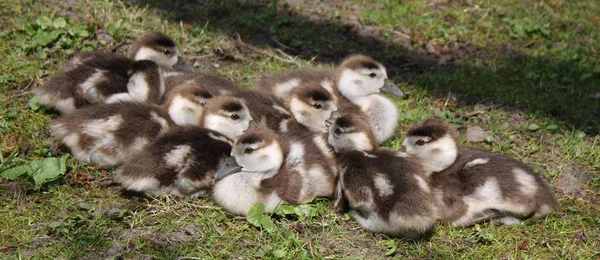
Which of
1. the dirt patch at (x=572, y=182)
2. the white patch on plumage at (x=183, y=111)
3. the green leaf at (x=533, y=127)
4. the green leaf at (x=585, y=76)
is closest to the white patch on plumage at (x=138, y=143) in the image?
the white patch on plumage at (x=183, y=111)

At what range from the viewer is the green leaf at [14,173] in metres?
3.38

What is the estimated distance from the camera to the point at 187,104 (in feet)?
12.6

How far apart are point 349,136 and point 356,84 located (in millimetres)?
853

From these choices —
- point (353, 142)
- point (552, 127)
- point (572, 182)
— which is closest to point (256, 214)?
point (353, 142)

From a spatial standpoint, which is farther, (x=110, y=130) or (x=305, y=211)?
(x=110, y=130)

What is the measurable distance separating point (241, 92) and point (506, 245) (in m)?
1.89

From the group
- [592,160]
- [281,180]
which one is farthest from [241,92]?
[592,160]

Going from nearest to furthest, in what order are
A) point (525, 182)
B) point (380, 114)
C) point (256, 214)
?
1. point (256, 214)
2. point (525, 182)
3. point (380, 114)

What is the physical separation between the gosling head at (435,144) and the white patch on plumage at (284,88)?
1.05 metres

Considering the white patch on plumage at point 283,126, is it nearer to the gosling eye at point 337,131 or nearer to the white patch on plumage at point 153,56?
the gosling eye at point 337,131

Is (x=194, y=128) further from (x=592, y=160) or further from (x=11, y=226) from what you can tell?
(x=592, y=160)

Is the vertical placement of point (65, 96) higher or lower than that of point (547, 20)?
higher

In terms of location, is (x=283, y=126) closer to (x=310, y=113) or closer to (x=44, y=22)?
(x=310, y=113)

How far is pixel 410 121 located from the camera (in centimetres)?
448
